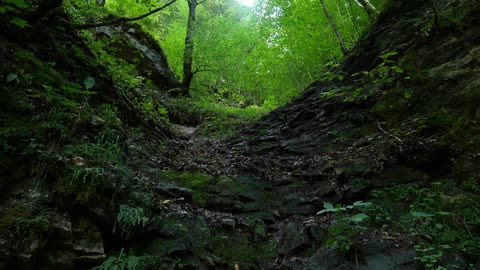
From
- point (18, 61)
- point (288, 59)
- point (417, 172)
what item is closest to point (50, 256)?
point (18, 61)

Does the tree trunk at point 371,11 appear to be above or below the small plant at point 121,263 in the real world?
above

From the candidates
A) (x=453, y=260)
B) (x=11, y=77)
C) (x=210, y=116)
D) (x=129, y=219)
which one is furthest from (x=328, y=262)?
(x=210, y=116)

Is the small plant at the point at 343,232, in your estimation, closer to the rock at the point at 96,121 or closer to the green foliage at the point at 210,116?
the rock at the point at 96,121

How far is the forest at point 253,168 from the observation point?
10.9ft

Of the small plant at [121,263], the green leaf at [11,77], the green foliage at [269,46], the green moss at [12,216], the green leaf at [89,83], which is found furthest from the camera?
the green foliage at [269,46]

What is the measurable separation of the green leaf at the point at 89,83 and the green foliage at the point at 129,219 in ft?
10.2

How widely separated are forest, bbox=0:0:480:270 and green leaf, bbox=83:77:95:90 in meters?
0.08

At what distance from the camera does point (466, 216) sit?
11.3 feet

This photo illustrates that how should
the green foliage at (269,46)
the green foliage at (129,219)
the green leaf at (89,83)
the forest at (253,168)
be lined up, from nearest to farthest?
the forest at (253,168)
the green foliage at (129,219)
the green leaf at (89,83)
the green foliage at (269,46)

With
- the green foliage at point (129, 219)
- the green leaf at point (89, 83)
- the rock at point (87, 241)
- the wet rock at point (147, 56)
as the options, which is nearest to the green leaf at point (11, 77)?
Answer: the green leaf at point (89, 83)

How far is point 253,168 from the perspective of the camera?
6.92 m

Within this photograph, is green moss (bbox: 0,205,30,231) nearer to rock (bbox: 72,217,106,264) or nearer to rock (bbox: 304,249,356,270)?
rock (bbox: 72,217,106,264)

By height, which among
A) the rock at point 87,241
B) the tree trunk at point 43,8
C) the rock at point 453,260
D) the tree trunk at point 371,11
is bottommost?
the rock at point 453,260

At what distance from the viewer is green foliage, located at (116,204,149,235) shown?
11.8 ft
